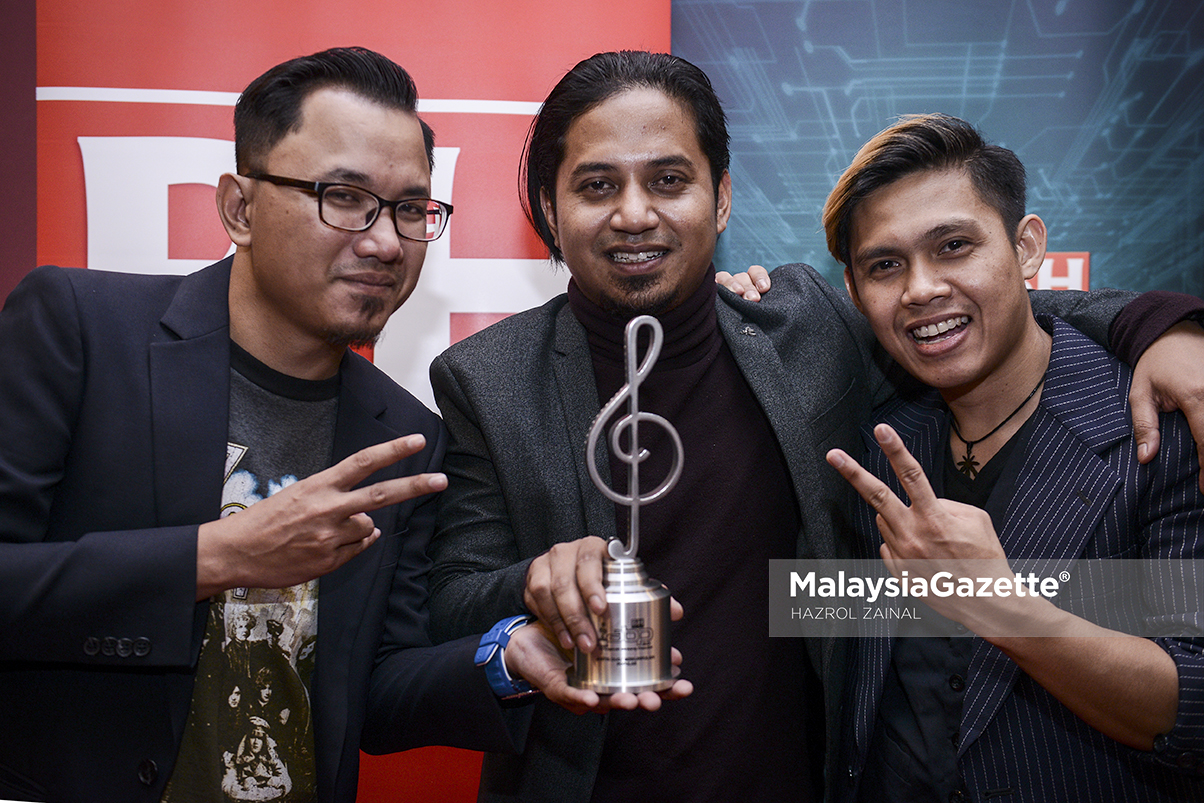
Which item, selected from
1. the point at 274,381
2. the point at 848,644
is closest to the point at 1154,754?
the point at 848,644

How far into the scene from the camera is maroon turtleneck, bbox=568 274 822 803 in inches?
78.4

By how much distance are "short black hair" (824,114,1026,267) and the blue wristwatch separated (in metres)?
1.38

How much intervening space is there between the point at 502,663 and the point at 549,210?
1.26m

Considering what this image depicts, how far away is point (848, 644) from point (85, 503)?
184cm

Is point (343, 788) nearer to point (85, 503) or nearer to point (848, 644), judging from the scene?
point (85, 503)

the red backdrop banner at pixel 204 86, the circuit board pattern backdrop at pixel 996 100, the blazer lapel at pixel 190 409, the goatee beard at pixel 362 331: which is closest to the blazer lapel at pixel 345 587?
the goatee beard at pixel 362 331

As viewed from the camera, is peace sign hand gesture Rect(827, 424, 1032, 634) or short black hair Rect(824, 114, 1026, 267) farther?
short black hair Rect(824, 114, 1026, 267)

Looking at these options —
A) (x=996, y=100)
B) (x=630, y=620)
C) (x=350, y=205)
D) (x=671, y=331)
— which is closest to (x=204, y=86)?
(x=350, y=205)

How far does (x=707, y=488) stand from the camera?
212 cm

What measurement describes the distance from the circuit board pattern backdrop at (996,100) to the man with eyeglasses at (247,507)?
5.84 ft

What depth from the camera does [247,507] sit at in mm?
1934

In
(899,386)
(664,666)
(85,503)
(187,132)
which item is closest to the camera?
(664,666)

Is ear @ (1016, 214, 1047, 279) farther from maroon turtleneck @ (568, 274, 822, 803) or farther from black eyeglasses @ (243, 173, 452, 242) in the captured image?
black eyeglasses @ (243, 173, 452, 242)

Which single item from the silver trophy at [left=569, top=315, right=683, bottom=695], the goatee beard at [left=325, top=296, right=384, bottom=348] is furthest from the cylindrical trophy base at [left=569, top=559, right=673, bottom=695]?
the goatee beard at [left=325, top=296, right=384, bottom=348]
